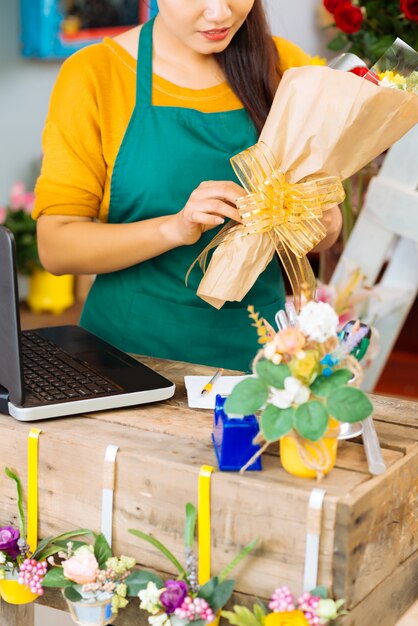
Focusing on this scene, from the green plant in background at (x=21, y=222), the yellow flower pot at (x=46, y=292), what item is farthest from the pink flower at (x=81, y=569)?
the yellow flower pot at (x=46, y=292)

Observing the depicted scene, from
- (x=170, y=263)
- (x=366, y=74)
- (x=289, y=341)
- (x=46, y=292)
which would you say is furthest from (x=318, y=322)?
(x=46, y=292)

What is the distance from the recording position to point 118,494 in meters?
1.31

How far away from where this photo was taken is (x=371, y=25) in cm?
294

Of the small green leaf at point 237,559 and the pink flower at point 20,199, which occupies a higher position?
the small green leaf at point 237,559

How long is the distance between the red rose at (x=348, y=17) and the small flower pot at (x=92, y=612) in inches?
76.2

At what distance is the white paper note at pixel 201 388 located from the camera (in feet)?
4.89

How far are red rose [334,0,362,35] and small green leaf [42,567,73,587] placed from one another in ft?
6.27

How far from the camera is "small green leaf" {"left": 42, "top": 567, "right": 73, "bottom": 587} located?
51.0 inches

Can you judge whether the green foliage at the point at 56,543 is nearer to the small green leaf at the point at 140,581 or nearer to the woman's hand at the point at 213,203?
the small green leaf at the point at 140,581

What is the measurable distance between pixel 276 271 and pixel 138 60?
18.9 inches

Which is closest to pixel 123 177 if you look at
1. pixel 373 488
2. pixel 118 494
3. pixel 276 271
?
pixel 276 271

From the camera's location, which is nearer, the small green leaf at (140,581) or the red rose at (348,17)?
the small green leaf at (140,581)

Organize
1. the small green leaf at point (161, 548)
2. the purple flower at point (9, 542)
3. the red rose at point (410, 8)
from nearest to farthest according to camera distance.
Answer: the small green leaf at point (161, 548)
the purple flower at point (9, 542)
the red rose at point (410, 8)

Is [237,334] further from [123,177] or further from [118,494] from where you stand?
[118,494]
